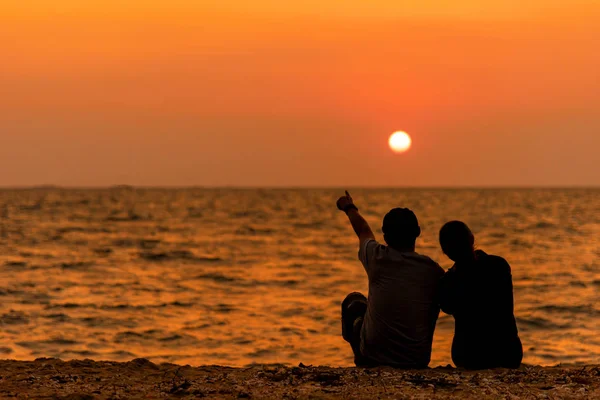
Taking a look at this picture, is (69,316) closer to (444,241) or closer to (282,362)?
(282,362)

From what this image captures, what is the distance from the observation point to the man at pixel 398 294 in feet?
19.4

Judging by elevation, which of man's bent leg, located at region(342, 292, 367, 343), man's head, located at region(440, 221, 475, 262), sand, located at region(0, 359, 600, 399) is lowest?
sand, located at region(0, 359, 600, 399)

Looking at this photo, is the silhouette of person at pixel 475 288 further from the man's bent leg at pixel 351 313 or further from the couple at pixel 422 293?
the man's bent leg at pixel 351 313

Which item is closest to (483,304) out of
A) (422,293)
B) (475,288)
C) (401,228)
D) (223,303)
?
(475,288)

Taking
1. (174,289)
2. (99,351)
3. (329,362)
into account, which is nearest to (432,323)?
(329,362)

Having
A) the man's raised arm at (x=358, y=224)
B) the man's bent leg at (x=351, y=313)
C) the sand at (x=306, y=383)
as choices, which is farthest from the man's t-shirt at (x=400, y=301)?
the man's bent leg at (x=351, y=313)

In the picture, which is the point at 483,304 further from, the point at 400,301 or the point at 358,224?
the point at 358,224

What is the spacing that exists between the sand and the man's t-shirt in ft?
0.74

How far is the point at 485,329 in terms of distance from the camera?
6160 millimetres

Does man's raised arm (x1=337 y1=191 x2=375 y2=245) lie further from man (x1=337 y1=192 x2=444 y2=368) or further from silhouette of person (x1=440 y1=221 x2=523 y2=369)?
silhouette of person (x1=440 y1=221 x2=523 y2=369)

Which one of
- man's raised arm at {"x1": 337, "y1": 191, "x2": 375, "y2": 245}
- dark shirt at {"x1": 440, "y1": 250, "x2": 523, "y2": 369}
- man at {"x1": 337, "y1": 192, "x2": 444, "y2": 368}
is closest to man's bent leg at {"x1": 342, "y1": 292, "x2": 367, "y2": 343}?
man at {"x1": 337, "y1": 192, "x2": 444, "y2": 368}

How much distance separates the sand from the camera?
5613mm

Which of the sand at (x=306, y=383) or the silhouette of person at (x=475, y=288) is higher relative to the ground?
the silhouette of person at (x=475, y=288)

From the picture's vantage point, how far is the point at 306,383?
6.07 metres
